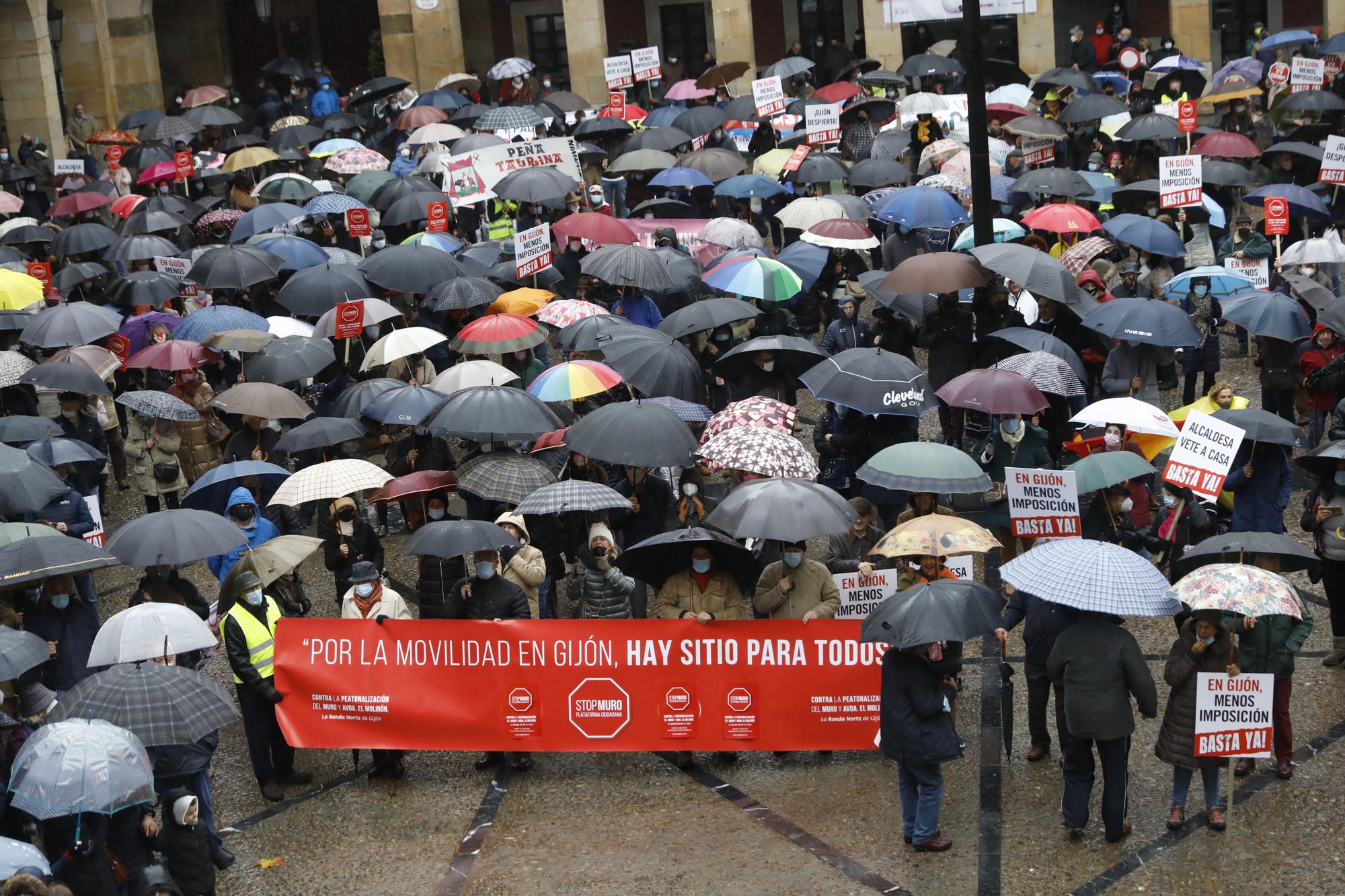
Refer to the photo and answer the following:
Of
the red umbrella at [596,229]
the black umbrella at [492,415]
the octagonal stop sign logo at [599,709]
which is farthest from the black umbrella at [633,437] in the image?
the red umbrella at [596,229]

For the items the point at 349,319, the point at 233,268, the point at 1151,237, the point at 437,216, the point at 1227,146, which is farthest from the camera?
the point at 1227,146

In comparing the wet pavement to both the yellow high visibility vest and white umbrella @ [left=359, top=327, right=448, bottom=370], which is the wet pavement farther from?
white umbrella @ [left=359, top=327, right=448, bottom=370]

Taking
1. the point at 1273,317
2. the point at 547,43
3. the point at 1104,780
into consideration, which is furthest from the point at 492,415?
the point at 547,43

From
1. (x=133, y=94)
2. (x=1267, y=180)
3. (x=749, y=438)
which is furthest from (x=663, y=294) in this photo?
(x=133, y=94)

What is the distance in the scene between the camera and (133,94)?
119 feet

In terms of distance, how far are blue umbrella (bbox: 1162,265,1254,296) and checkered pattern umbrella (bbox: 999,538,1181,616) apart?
21.9 ft

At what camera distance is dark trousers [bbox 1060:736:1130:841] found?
338 inches

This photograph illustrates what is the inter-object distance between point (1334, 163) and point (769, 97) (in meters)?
8.18

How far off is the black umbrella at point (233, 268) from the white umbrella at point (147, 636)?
804 cm

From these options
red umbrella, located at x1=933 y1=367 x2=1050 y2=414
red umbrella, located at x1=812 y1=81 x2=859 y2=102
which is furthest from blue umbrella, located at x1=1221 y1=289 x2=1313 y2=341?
red umbrella, located at x1=812 y1=81 x2=859 y2=102

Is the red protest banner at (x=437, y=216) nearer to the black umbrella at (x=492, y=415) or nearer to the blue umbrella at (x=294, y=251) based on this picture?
the blue umbrella at (x=294, y=251)

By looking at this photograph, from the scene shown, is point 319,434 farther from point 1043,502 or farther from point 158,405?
point 1043,502

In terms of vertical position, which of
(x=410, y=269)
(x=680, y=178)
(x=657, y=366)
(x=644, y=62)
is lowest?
(x=657, y=366)

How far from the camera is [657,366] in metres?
13.0
